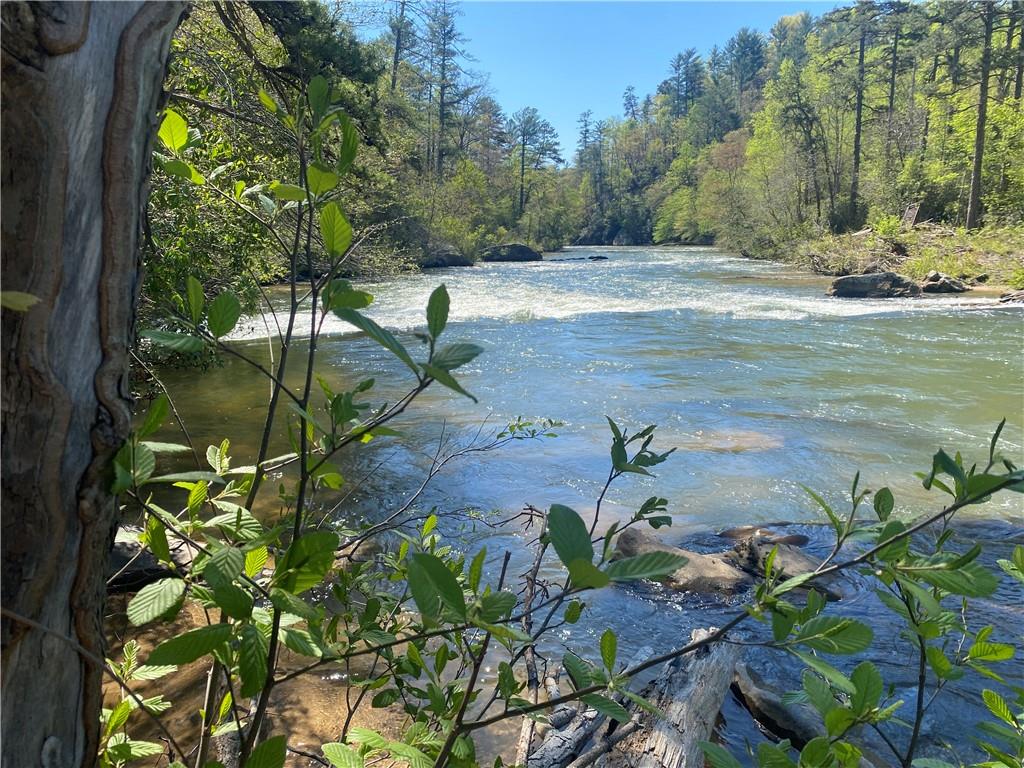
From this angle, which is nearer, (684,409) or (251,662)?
(251,662)

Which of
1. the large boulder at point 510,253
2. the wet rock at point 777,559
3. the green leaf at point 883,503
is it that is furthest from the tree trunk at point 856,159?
the green leaf at point 883,503

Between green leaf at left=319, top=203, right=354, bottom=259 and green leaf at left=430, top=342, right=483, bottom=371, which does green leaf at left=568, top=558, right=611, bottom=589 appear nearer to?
green leaf at left=430, top=342, right=483, bottom=371

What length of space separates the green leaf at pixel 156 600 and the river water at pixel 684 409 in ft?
3.95

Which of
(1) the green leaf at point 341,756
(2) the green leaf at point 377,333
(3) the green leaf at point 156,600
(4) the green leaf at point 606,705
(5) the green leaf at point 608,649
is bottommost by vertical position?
(1) the green leaf at point 341,756

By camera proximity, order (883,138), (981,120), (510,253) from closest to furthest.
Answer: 1. (981,120)
2. (883,138)
3. (510,253)

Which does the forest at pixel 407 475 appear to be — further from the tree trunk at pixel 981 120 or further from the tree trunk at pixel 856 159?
the tree trunk at pixel 856 159

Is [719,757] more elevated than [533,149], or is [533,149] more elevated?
[533,149]

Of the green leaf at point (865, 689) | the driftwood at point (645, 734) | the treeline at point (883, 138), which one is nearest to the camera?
the green leaf at point (865, 689)

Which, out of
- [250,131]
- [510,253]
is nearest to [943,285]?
[250,131]

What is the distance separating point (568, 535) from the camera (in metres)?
0.65

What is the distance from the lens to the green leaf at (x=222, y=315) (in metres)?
0.83

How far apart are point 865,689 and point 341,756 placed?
0.76 meters

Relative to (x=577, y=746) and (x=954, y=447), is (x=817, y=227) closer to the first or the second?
(x=954, y=447)

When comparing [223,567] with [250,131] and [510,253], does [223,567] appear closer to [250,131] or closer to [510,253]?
[250,131]
